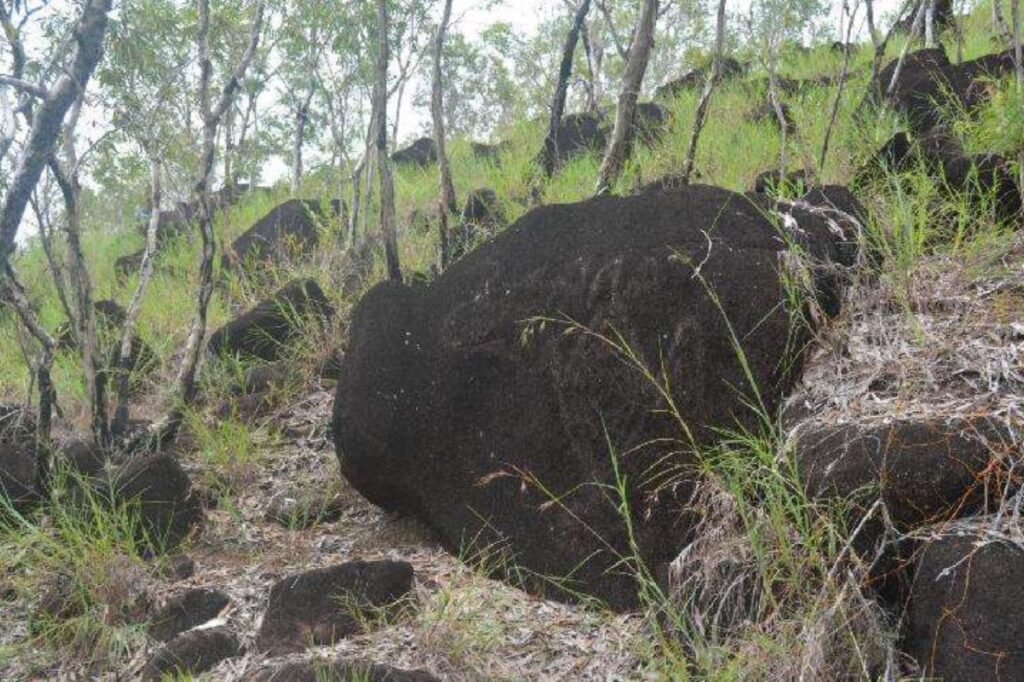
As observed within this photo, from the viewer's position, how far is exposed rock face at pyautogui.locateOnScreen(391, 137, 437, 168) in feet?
38.9

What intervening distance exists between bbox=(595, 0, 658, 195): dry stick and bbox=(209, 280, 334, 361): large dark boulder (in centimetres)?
210

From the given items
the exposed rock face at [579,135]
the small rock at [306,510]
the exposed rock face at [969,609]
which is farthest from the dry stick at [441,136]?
the exposed rock face at [969,609]

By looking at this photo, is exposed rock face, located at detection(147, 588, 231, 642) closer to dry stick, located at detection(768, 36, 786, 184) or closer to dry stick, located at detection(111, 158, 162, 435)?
dry stick, located at detection(111, 158, 162, 435)

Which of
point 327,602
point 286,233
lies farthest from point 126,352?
point 286,233

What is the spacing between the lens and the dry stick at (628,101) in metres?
6.18

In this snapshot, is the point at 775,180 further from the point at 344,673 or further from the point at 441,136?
the point at 344,673

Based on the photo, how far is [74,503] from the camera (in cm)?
488

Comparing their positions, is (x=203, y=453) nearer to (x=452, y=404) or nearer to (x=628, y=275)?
(x=452, y=404)

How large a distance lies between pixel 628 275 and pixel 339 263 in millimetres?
3885

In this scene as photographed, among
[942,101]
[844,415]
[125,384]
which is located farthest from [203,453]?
[942,101]

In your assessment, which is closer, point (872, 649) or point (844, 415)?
point (872, 649)

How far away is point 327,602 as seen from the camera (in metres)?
4.08

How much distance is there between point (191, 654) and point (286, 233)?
556cm

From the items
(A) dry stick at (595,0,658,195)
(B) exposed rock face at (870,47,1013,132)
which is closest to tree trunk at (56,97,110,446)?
(A) dry stick at (595,0,658,195)
